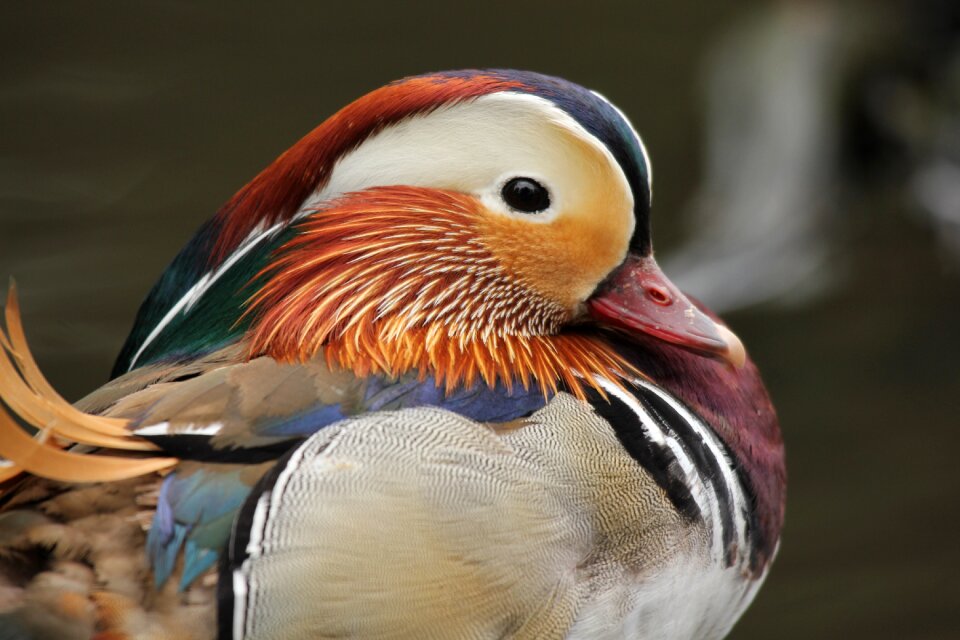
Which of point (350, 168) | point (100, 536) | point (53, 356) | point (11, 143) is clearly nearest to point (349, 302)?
point (350, 168)

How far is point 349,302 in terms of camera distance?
69.6 inches

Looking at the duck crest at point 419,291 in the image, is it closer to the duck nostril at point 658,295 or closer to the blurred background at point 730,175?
the duck nostril at point 658,295

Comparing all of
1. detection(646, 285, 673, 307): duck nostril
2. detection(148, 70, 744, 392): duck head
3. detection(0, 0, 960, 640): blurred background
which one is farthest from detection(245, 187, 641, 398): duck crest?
detection(0, 0, 960, 640): blurred background

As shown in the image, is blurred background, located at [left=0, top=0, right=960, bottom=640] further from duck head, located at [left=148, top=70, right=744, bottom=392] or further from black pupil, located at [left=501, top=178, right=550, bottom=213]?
black pupil, located at [left=501, top=178, right=550, bottom=213]

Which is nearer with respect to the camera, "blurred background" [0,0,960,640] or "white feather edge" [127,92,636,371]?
"white feather edge" [127,92,636,371]

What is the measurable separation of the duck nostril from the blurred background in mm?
1889

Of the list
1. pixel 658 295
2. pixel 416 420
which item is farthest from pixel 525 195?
pixel 416 420

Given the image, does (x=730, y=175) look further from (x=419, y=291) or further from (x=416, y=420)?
(x=416, y=420)

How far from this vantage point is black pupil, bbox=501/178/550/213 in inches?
69.7

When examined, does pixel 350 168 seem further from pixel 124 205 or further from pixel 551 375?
pixel 124 205

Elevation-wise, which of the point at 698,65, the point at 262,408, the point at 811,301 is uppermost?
the point at 262,408

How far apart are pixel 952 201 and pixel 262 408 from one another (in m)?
3.67

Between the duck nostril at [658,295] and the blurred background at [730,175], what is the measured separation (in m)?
1.89

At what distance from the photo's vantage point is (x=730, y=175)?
5168mm
